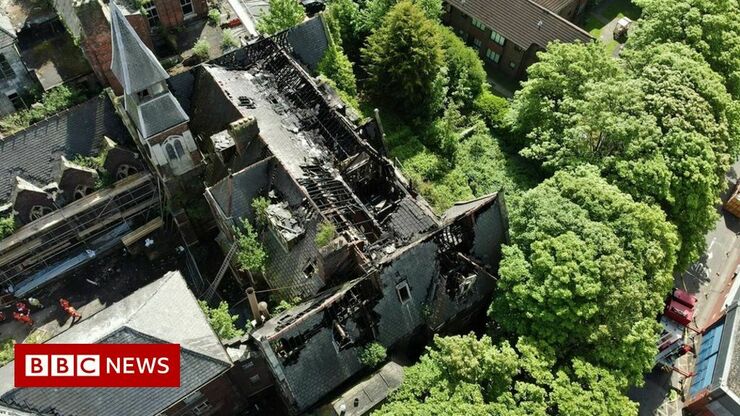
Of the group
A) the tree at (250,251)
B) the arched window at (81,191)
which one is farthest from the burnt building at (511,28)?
the arched window at (81,191)

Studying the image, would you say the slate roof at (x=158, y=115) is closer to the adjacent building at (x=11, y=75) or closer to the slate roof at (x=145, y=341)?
the slate roof at (x=145, y=341)

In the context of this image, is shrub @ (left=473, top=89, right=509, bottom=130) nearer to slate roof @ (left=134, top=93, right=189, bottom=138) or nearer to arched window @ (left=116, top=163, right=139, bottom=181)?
slate roof @ (left=134, top=93, right=189, bottom=138)

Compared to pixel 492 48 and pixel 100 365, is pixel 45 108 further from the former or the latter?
pixel 492 48

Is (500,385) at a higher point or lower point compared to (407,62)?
lower

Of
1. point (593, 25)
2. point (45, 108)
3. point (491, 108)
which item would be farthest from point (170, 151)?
point (593, 25)

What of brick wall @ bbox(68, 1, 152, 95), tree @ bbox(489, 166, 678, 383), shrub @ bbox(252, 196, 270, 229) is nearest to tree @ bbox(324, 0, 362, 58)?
brick wall @ bbox(68, 1, 152, 95)

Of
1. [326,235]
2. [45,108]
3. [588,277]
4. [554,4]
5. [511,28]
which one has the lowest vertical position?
[588,277]

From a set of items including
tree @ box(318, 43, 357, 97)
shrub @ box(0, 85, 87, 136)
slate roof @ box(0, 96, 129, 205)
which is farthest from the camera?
tree @ box(318, 43, 357, 97)

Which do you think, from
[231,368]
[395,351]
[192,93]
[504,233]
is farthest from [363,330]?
[192,93]
